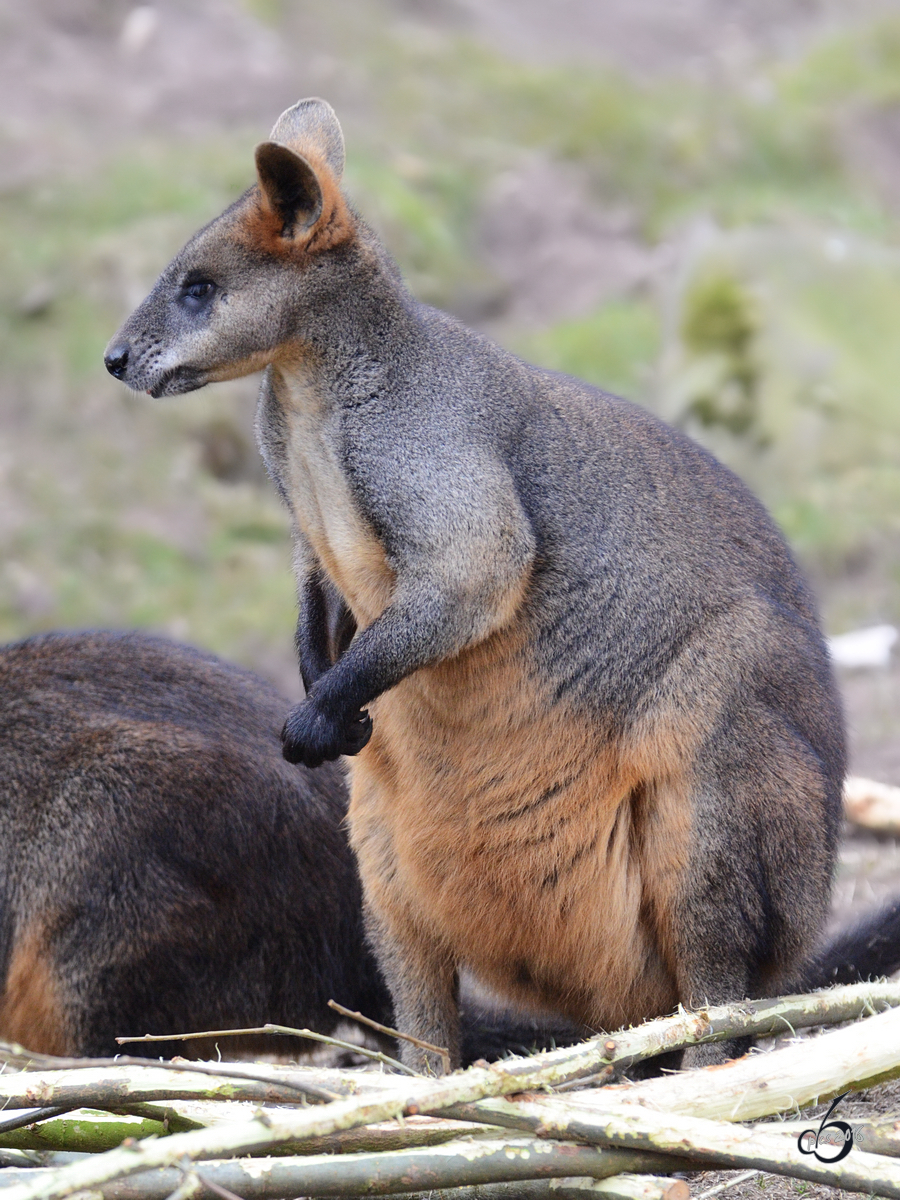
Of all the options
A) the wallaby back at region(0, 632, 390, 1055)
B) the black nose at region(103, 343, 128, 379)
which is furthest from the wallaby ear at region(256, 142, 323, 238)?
the wallaby back at region(0, 632, 390, 1055)

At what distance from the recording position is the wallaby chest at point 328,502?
14.4 ft

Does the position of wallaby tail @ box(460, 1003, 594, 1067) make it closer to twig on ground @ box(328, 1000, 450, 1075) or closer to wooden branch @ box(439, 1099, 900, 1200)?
twig on ground @ box(328, 1000, 450, 1075)

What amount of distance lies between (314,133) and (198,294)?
0.66 metres

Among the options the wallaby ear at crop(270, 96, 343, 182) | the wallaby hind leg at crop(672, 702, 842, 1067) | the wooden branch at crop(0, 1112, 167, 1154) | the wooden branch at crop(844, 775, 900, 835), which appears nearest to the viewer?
the wooden branch at crop(0, 1112, 167, 1154)

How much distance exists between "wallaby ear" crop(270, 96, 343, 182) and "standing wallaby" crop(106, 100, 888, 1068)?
19mm

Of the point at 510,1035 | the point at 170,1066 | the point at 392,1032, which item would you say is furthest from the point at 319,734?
the point at 510,1035

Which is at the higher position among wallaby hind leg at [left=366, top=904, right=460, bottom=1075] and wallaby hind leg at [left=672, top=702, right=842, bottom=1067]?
wallaby hind leg at [left=672, top=702, right=842, bottom=1067]

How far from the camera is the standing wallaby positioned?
169 inches

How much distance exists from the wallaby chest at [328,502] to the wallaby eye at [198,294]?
0.33 meters

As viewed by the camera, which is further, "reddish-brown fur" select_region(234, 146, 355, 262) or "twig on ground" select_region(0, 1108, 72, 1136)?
"reddish-brown fur" select_region(234, 146, 355, 262)

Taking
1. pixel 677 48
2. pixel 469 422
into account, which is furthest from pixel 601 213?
pixel 469 422

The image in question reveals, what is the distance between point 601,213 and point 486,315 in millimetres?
3122

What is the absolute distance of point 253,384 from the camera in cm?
1295

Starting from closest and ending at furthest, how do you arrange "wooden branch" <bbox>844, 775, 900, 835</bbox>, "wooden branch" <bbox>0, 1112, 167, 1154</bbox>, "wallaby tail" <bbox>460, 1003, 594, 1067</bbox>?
"wooden branch" <bbox>0, 1112, 167, 1154</bbox> < "wallaby tail" <bbox>460, 1003, 594, 1067</bbox> < "wooden branch" <bbox>844, 775, 900, 835</bbox>
